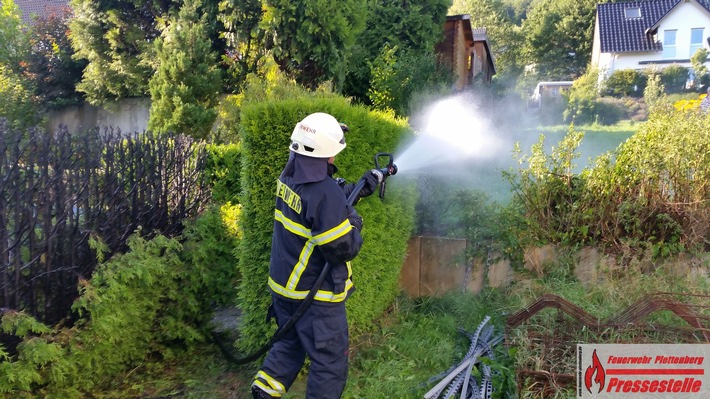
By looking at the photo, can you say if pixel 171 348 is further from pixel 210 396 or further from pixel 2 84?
pixel 2 84

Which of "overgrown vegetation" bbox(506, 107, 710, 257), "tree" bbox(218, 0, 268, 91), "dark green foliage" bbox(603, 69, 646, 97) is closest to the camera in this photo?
"overgrown vegetation" bbox(506, 107, 710, 257)

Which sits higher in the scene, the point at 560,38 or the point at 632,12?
the point at 632,12

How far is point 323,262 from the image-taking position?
10.4ft

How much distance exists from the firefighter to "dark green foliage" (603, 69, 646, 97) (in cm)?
3791

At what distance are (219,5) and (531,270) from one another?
31.0 feet

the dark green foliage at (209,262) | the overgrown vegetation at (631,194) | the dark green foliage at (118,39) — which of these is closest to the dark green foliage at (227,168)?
the dark green foliage at (209,262)

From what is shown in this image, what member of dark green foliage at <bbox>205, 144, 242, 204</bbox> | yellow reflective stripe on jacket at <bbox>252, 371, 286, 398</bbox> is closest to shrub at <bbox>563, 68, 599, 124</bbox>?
dark green foliage at <bbox>205, 144, 242, 204</bbox>

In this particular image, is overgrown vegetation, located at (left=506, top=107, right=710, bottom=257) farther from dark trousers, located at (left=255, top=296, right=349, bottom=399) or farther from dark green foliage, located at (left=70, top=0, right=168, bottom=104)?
dark green foliage, located at (left=70, top=0, right=168, bottom=104)

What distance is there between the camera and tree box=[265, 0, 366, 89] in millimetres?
10711

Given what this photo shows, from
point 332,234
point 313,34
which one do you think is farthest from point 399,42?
point 332,234

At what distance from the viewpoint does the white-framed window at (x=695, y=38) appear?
43.0 m

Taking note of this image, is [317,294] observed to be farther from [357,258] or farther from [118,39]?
[118,39]

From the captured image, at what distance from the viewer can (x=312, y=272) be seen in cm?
317

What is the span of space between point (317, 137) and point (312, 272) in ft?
2.65
